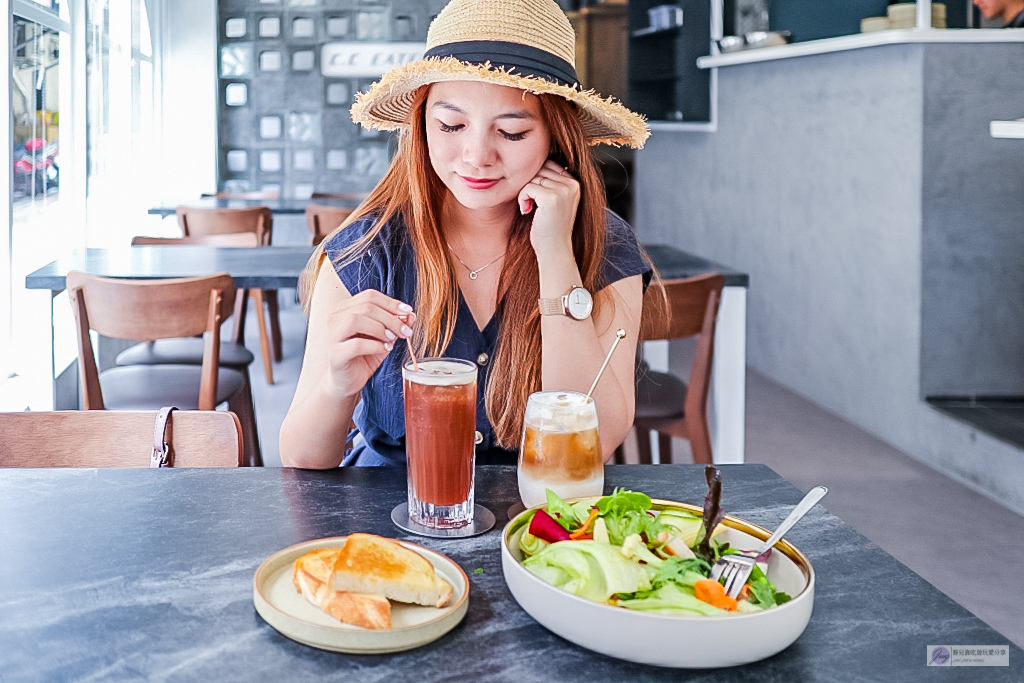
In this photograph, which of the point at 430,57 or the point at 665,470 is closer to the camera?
the point at 665,470

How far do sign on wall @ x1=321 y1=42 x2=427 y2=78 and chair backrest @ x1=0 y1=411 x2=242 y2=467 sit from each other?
6.75 metres

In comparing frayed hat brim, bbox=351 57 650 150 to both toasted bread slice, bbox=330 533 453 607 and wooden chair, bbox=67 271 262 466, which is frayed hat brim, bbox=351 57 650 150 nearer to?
toasted bread slice, bbox=330 533 453 607

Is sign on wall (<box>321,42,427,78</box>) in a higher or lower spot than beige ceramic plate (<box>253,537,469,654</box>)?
higher

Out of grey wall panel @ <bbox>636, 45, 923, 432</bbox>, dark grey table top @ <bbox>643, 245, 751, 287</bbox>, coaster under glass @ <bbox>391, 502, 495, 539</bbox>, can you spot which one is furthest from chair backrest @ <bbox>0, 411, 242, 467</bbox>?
grey wall panel @ <bbox>636, 45, 923, 432</bbox>

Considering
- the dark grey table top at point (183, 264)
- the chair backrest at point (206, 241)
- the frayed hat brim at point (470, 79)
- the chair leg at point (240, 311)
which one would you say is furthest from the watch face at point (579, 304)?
the chair backrest at point (206, 241)

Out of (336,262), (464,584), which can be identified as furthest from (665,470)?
(336,262)

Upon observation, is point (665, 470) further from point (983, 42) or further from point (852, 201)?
point (852, 201)

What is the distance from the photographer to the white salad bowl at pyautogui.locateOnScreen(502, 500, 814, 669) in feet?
2.52

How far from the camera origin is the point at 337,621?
2.73 feet

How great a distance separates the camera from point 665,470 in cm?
133

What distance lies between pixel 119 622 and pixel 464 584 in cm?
29

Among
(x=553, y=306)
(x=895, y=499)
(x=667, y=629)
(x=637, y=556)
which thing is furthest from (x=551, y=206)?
(x=895, y=499)

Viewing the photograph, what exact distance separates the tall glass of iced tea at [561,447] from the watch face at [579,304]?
447 millimetres

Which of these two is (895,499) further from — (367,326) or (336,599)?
(336,599)
